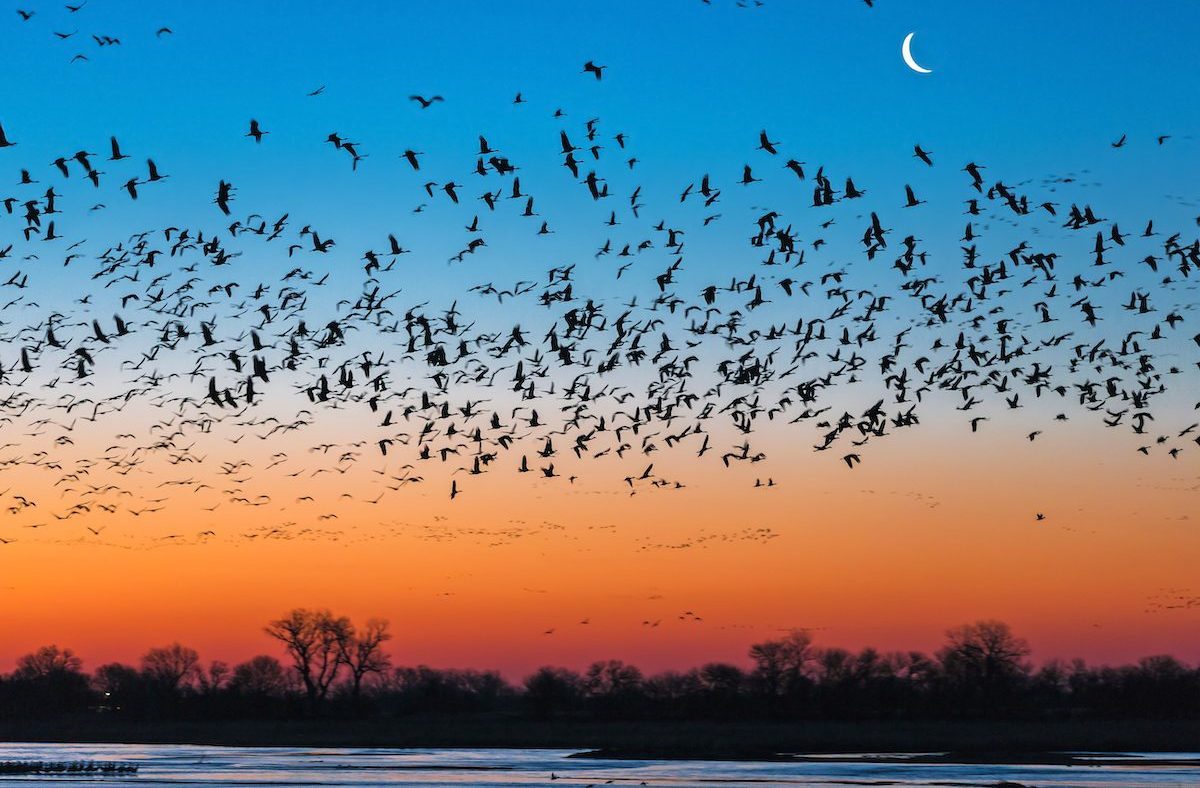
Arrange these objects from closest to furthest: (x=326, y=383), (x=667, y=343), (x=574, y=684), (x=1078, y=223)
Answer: (x=1078, y=223)
(x=326, y=383)
(x=667, y=343)
(x=574, y=684)

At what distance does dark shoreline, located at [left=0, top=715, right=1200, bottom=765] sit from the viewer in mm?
91500

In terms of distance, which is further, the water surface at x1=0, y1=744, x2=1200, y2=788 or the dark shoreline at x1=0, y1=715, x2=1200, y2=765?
the dark shoreline at x1=0, y1=715, x2=1200, y2=765

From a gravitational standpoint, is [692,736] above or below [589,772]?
above

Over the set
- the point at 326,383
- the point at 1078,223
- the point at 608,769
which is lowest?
the point at 608,769

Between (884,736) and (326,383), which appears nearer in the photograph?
(326,383)

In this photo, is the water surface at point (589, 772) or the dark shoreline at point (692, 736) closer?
the water surface at point (589, 772)

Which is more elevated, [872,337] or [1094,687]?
[872,337]

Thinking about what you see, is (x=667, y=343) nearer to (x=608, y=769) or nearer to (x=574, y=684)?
(x=608, y=769)

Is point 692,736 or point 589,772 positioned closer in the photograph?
point 589,772

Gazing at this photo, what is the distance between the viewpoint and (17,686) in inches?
6811

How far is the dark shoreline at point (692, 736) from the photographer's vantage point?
300 feet

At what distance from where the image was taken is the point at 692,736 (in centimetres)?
11031

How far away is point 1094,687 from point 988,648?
33.7 ft

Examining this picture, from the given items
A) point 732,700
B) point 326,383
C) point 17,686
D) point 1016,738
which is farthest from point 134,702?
point 326,383
